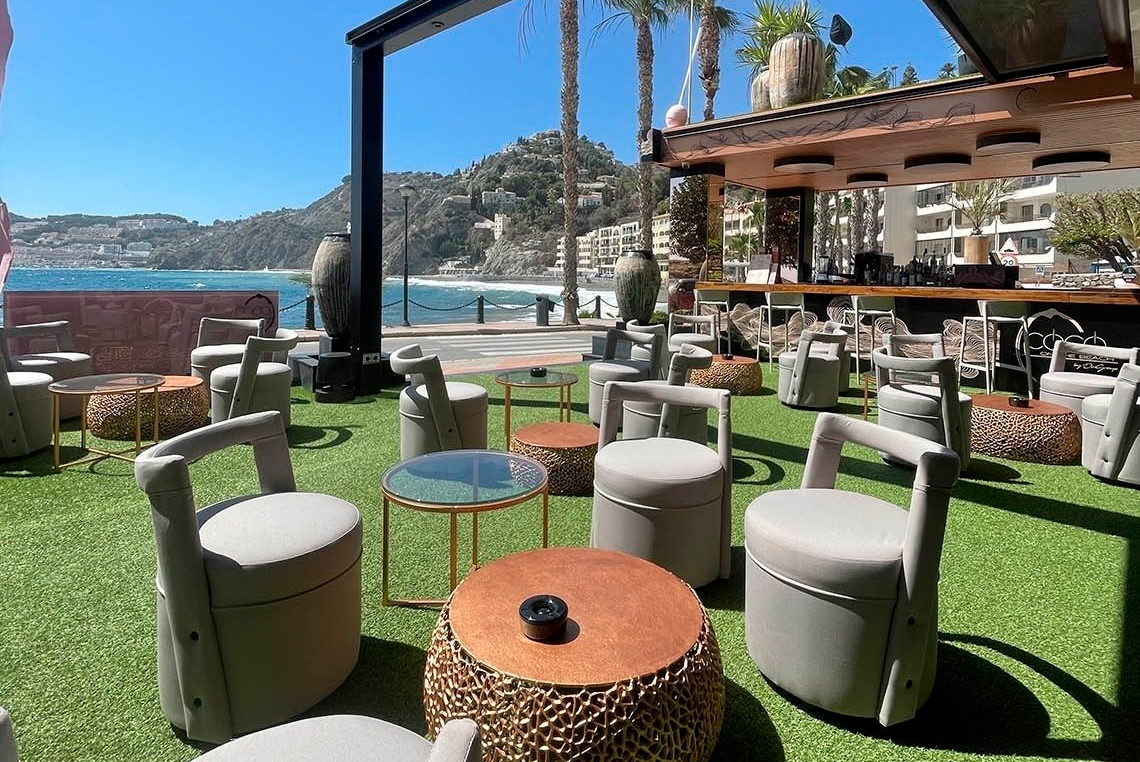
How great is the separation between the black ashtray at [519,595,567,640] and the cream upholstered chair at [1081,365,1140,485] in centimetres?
429

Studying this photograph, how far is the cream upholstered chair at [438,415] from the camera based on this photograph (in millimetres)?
3816

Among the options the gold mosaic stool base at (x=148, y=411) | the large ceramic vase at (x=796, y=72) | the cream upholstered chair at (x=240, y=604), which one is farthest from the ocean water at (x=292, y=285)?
the cream upholstered chair at (x=240, y=604)

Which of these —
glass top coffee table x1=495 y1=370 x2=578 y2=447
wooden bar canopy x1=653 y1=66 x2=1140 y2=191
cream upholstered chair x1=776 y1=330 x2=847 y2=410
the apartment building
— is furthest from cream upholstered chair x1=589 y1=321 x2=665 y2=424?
the apartment building

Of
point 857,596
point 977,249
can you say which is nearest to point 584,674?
point 857,596

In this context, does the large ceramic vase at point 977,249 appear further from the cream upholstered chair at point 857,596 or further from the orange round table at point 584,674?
the orange round table at point 584,674

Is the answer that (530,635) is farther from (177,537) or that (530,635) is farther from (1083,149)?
(1083,149)

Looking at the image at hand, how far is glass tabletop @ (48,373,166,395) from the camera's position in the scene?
4.10m

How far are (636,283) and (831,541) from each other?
1046 cm

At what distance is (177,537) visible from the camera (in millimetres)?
1743

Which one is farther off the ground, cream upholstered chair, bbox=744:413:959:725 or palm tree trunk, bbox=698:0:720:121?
palm tree trunk, bbox=698:0:720:121

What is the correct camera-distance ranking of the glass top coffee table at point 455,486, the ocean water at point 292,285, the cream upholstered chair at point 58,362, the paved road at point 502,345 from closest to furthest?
the glass top coffee table at point 455,486 < the cream upholstered chair at point 58,362 < the paved road at point 502,345 < the ocean water at point 292,285

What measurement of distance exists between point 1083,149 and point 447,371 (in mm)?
9174

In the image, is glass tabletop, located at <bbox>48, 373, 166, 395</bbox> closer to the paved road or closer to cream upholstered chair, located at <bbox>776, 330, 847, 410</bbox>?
cream upholstered chair, located at <bbox>776, 330, 847, 410</bbox>

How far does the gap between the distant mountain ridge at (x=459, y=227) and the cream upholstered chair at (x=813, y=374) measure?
7721cm
